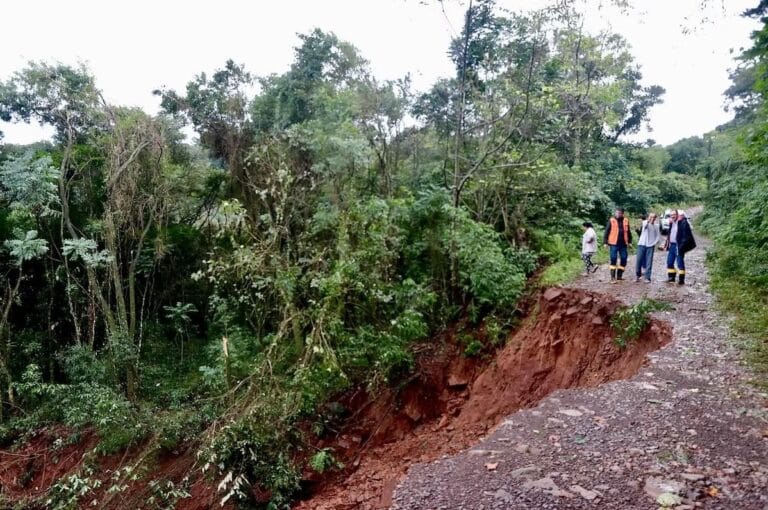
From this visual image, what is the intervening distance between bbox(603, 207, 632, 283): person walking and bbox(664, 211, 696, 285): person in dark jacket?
75 centimetres

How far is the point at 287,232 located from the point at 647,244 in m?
6.78

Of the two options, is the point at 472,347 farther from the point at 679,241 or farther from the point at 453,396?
the point at 679,241

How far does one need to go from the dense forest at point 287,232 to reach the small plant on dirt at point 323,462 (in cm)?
5

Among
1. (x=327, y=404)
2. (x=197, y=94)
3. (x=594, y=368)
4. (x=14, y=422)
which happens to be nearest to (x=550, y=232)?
(x=594, y=368)

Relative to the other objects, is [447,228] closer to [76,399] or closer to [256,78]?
[76,399]

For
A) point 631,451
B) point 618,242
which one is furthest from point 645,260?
point 631,451

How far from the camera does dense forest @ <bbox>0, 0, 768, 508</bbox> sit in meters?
7.92

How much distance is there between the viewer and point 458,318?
9578mm

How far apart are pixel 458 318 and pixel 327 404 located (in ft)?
10.5

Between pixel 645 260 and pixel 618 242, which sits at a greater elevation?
pixel 618 242

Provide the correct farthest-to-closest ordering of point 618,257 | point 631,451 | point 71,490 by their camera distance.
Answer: point 618,257, point 71,490, point 631,451

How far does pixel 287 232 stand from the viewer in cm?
885

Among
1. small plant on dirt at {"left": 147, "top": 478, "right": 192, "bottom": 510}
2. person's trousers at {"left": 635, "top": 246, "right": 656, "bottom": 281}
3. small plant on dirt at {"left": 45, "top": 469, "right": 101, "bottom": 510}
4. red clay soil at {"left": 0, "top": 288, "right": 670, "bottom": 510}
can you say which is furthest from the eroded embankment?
small plant on dirt at {"left": 45, "top": 469, "right": 101, "bottom": 510}

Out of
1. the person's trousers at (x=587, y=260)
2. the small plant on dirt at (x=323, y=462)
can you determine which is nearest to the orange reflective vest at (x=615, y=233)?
the person's trousers at (x=587, y=260)
